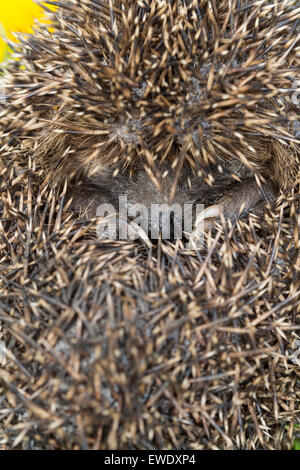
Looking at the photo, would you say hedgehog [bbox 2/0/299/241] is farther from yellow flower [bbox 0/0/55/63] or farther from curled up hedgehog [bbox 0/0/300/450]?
yellow flower [bbox 0/0/55/63]

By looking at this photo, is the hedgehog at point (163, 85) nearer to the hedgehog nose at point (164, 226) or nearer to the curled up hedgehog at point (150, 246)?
the curled up hedgehog at point (150, 246)

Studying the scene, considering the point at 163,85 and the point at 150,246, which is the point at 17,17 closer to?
the point at 163,85

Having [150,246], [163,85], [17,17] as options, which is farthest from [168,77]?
[17,17]

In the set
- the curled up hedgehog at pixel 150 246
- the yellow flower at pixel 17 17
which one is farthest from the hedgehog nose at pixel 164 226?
the yellow flower at pixel 17 17

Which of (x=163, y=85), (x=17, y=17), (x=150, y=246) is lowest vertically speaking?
(x=150, y=246)

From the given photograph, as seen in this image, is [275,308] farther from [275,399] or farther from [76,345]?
[76,345]

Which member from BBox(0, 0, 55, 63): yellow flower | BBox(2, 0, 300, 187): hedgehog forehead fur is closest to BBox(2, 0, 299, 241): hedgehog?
BBox(2, 0, 300, 187): hedgehog forehead fur

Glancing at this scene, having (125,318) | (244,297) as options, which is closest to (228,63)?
(244,297)
